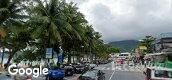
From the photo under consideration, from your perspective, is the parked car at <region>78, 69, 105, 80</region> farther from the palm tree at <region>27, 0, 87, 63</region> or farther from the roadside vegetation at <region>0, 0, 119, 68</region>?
the palm tree at <region>27, 0, 87, 63</region>

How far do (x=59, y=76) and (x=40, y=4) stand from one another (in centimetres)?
1208

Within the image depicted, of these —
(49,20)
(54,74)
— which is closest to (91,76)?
(54,74)

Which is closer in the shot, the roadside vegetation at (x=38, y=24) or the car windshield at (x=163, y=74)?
the car windshield at (x=163, y=74)

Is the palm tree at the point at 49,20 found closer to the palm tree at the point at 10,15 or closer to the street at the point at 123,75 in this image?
the palm tree at the point at 10,15

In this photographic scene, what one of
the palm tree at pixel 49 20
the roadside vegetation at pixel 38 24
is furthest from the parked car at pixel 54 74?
the palm tree at pixel 49 20

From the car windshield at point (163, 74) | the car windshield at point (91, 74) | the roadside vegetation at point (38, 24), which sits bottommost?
the car windshield at point (163, 74)

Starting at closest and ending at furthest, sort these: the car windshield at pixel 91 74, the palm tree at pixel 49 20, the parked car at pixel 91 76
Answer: the parked car at pixel 91 76, the car windshield at pixel 91 74, the palm tree at pixel 49 20

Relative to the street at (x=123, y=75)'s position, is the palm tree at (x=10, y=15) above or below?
above

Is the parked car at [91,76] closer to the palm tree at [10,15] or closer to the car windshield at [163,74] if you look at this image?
the car windshield at [163,74]

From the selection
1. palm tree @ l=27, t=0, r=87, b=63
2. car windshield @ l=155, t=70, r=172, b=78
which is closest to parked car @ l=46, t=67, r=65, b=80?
palm tree @ l=27, t=0, r=87, b=63

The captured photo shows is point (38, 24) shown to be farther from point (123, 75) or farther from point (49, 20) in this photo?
point (123, 75)

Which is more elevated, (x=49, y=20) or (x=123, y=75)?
(x=49, y=20)

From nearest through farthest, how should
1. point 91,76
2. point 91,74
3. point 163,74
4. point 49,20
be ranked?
point 163,74, point 91,76, point 91,74, point 49,20

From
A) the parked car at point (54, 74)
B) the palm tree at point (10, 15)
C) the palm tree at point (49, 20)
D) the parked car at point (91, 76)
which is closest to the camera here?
the parked car at point (91, 76)
